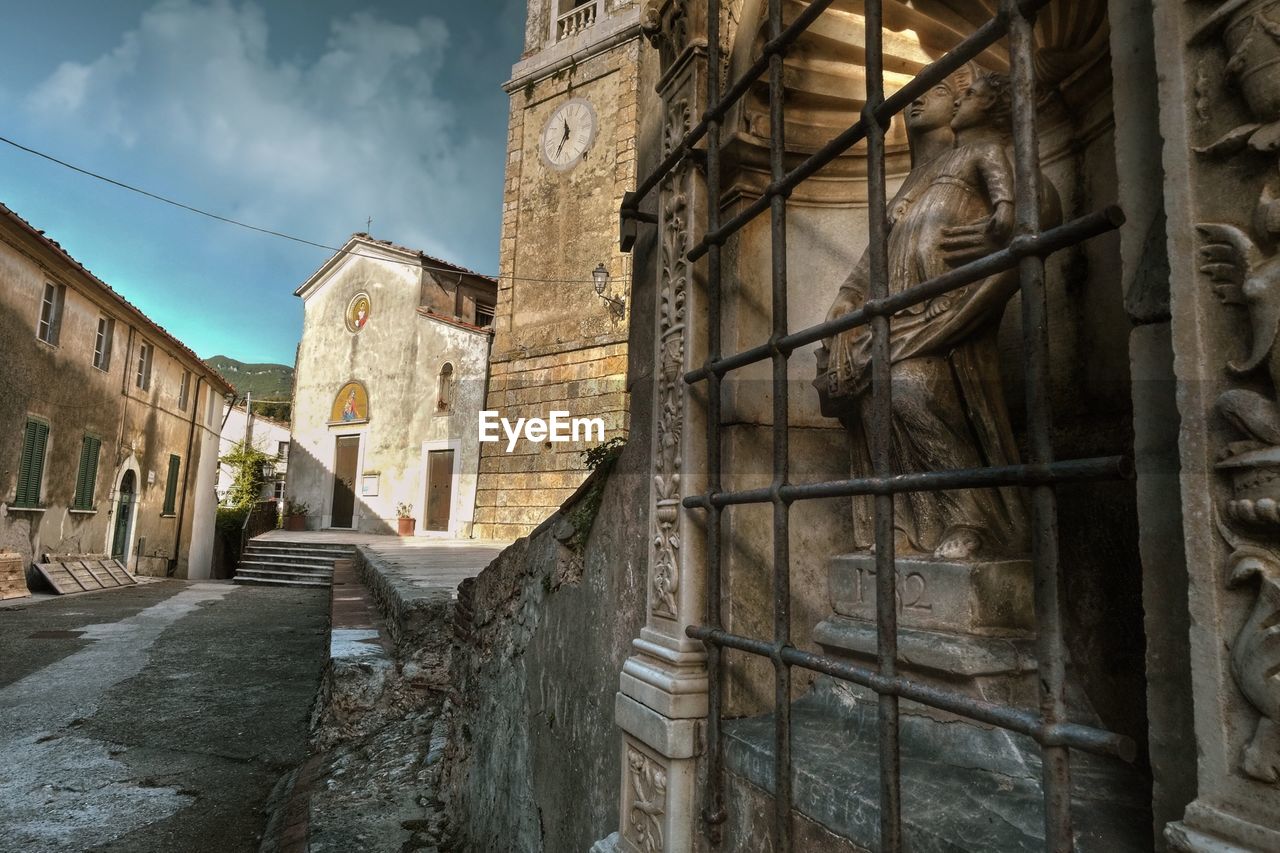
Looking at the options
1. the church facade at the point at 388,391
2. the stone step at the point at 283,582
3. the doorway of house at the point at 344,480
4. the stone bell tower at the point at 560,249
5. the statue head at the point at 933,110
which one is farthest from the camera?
the doorway of house at the point at 344,480

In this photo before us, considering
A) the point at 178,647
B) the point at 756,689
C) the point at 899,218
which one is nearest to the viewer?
the point at 899,218

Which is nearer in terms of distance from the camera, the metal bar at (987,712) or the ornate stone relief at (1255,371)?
the ornate stone relief at (1255,371)

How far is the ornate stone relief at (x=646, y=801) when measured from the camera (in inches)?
73.4

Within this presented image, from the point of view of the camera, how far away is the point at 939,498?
166 centimetres

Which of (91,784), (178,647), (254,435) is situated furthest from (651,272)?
(254,435)

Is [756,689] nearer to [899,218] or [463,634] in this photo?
[899,218]

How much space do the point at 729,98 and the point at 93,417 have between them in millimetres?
16217

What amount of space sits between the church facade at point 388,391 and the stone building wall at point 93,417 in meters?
2.88

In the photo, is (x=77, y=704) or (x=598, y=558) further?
(x=77, y=704)

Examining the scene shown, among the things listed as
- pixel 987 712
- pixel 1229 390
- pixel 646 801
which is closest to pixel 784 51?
pixel 1229 390

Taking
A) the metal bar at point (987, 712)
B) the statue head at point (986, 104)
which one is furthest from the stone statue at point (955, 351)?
the metal bar at point (987, 712)

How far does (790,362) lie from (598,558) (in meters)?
1.00

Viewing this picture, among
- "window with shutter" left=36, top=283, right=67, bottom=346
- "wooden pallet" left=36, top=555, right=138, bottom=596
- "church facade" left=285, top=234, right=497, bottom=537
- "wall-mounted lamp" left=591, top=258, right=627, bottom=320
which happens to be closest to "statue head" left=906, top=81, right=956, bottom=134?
"wall-mounted lamp" left=591, top=258, right=627, bottom=320

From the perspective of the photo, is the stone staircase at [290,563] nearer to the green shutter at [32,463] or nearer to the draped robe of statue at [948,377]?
the green shutter at [32,463]
